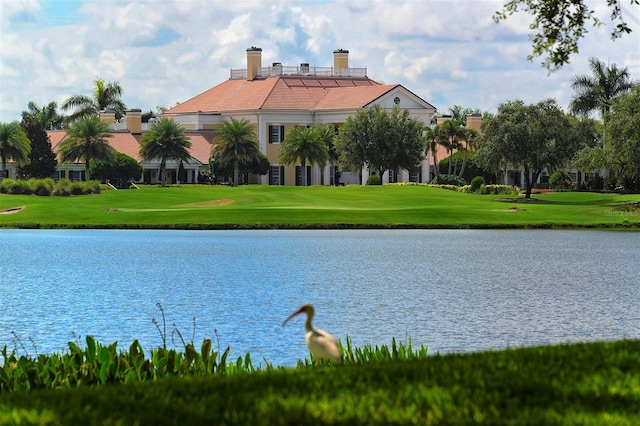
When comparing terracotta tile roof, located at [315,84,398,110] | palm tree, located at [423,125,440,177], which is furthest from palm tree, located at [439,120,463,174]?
terracotta tile roof, located at [315,84,398,110]

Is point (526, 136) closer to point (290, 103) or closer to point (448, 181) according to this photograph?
point (448, 181)

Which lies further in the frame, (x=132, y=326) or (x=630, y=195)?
(x=630, y=195)

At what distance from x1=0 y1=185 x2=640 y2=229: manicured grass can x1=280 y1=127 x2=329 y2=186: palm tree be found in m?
15.4

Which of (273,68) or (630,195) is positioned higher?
(273,68)

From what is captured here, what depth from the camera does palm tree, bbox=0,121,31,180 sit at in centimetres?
9194

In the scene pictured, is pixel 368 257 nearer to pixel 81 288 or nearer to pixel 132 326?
pixel 81 288

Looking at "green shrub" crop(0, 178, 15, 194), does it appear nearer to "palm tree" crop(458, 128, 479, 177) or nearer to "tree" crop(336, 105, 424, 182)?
"tree" crop(336, 105, 424, 182)

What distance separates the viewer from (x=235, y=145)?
98500 mm

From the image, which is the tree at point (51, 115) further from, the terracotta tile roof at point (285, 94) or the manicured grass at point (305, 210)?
the manicured grass at point (305, 210)

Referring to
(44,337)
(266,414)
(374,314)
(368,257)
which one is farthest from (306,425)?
(368,257)

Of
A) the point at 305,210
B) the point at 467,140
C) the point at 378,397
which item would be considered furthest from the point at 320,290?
the point at 467,140

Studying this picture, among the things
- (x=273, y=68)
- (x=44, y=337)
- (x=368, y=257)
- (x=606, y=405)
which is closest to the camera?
(x=606, y=405)

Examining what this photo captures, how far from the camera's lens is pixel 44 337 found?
21.5 meters

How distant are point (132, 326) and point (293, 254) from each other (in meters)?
20.2
